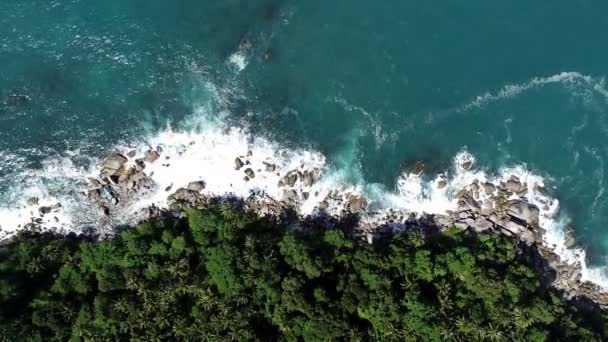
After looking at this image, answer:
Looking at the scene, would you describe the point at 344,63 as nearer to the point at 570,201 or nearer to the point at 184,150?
the point at 184,150

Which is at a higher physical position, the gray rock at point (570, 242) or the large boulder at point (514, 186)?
the large boulder at point (514, 186)

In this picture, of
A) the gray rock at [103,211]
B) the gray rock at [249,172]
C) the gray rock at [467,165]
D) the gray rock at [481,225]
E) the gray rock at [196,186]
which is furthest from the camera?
the gray rock at [467,165]

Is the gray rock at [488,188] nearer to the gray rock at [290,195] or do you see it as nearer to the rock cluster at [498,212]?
the rock cluster at [498,212]

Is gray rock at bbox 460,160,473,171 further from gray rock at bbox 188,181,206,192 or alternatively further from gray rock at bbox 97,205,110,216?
gray rock at bbox 97,205,110,216

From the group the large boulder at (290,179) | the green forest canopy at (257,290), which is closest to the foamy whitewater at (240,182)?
the large boulder at (290,179)

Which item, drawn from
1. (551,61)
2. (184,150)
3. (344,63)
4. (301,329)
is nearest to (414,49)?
(344,63)

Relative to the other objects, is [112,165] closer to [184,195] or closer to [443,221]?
[184,195]

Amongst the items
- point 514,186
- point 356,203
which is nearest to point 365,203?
point 356,203
